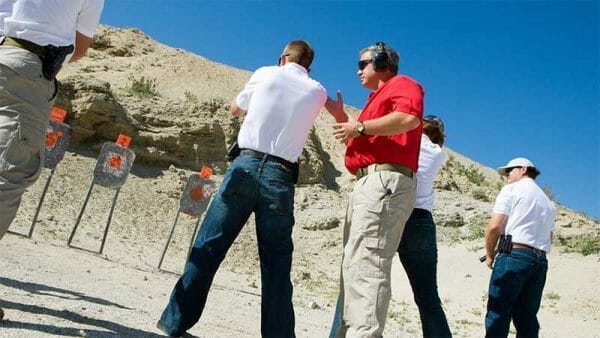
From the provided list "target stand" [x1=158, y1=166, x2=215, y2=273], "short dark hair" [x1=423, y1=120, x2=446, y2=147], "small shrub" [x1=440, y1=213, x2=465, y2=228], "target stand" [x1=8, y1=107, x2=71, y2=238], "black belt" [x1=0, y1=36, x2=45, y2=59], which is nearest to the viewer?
"black belt" [x1=0, y1=36, x2=45, y2=59]

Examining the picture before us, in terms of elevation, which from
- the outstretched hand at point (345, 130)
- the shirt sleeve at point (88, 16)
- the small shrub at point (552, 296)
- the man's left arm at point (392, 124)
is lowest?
the outstretched hand at point (345, 130)

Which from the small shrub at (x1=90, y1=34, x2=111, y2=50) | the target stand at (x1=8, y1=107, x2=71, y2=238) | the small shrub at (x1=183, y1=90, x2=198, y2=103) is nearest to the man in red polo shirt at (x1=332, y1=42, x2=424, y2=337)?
the target stand at (x1=8, y1=107, x2=71, y2=238)

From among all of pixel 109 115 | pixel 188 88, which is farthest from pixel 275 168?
pixel 188 88

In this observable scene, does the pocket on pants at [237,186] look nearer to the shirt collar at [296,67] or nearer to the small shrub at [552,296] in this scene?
the shirt collar at [296,67]

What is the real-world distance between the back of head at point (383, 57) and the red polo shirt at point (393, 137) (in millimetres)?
135

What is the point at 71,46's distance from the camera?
136 inches

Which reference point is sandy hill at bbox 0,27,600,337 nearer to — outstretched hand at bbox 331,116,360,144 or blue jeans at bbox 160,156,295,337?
blue jeans at bbox 160,156,295,337

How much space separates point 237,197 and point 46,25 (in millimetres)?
1425

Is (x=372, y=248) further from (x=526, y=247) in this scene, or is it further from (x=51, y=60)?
(x=51, y=60)

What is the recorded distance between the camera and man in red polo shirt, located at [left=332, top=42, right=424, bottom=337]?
333cm

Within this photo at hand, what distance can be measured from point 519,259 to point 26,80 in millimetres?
3587

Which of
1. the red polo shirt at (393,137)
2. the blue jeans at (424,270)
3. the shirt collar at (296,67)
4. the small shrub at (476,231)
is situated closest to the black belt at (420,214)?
the blue jeans at (424,270)

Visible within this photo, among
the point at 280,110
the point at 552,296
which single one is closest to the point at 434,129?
the point at 280,110

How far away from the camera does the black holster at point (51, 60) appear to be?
330 centimetres
